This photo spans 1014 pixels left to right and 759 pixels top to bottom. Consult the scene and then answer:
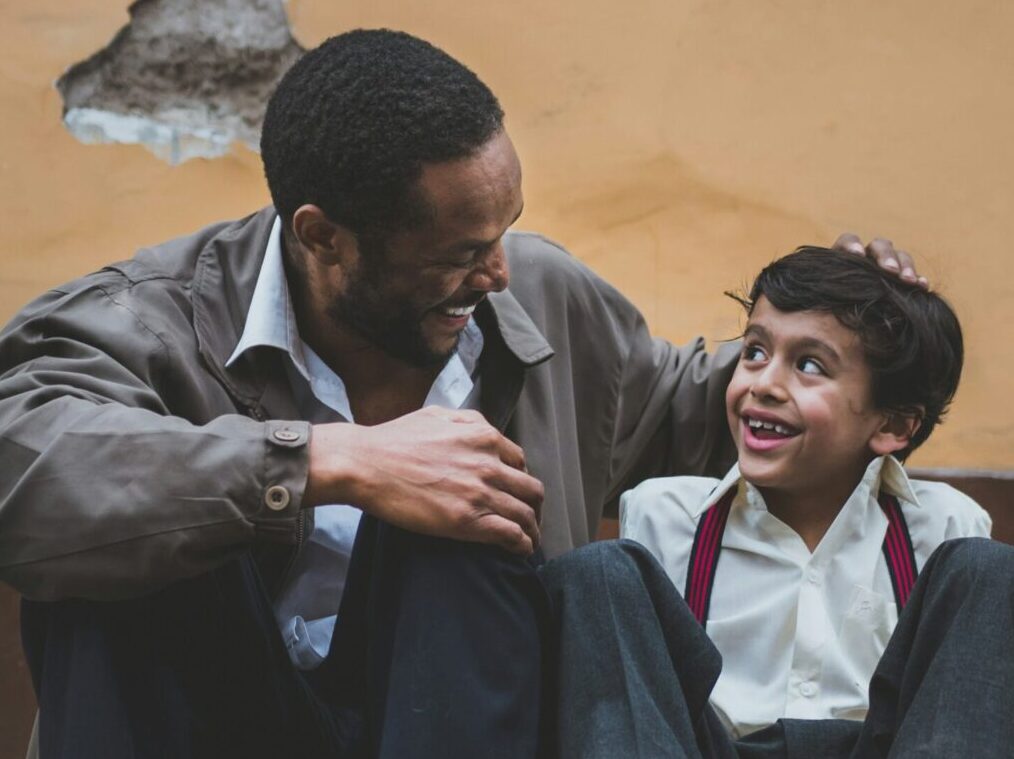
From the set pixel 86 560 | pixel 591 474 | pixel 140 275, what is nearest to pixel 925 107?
pixel 591 474

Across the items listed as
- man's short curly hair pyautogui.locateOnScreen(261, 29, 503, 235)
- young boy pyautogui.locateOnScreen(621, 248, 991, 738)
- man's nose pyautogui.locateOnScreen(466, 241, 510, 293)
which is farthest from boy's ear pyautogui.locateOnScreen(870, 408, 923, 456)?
man's short curly hair pyautogui.locateOnScreen(261, 29, 503, 235)

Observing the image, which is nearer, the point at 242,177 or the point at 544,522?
the point at 544,522

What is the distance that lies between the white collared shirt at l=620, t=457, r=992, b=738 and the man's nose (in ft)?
1.40

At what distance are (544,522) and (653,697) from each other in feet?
2.31

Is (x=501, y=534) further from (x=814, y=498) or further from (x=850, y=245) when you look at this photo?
(x=850, y=245)

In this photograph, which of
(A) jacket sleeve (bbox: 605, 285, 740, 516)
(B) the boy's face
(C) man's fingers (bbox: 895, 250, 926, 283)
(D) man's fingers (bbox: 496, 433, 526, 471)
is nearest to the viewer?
(D) man's fingers (bbox: 496, 433, 526, 471)

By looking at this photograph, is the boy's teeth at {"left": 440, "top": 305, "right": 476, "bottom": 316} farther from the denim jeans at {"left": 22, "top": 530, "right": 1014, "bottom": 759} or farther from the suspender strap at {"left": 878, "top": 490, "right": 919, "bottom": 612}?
the suspender strap at {"left": 878, "top": 490, "right": 919, "bottom": 612}

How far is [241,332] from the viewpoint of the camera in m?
2.88

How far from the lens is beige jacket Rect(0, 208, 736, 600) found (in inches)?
94.2

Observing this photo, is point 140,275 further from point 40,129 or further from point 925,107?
point 925,107

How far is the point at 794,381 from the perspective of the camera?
2.86m

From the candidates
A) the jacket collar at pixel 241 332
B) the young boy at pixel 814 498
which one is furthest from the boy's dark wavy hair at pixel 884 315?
the jacket collar at pixel 241 332

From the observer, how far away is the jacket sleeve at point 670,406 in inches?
126

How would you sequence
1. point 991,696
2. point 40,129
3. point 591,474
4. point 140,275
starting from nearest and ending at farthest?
point 991,696 → point 140,275 → point 591,474 → point 40,129
